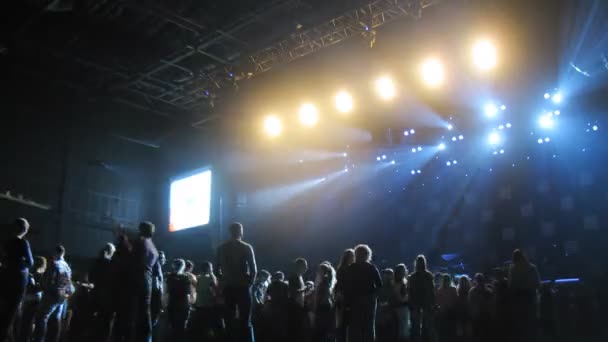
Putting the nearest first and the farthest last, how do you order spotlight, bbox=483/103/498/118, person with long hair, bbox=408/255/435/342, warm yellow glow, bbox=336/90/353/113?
person with long hair, bbox=408/255/435/342, warm yellow glow, bbox=336/90/353/113, spotlight, bbox=483/103/498/118

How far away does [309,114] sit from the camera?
460 inches

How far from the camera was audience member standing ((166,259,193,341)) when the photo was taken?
746cm

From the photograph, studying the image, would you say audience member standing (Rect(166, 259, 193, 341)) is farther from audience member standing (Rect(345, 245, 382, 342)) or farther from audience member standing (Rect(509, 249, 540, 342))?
audience member standing (Rect(509, 249, 540, 342))

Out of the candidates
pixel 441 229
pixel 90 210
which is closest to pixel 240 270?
pixel 90 210

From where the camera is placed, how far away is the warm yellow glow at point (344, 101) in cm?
1106

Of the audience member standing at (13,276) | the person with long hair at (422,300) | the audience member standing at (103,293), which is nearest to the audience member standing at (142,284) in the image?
the audience member standing at (103,293)

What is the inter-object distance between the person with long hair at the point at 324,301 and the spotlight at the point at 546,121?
10013 millimetres

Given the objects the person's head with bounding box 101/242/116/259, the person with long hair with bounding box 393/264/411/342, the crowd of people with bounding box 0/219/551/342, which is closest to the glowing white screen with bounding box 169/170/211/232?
the crowd of people with bounding box 0/219/551/342

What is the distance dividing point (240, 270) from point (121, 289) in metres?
1.36

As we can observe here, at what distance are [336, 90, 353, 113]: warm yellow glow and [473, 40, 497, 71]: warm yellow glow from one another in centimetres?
280

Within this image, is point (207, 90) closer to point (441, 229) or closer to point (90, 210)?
point (90, 210)

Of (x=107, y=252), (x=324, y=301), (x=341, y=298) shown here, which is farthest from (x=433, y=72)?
(x=107, y=252)

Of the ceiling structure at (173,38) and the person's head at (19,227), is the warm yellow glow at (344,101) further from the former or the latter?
the person's head at (19,227)

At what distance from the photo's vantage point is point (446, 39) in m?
10.0
